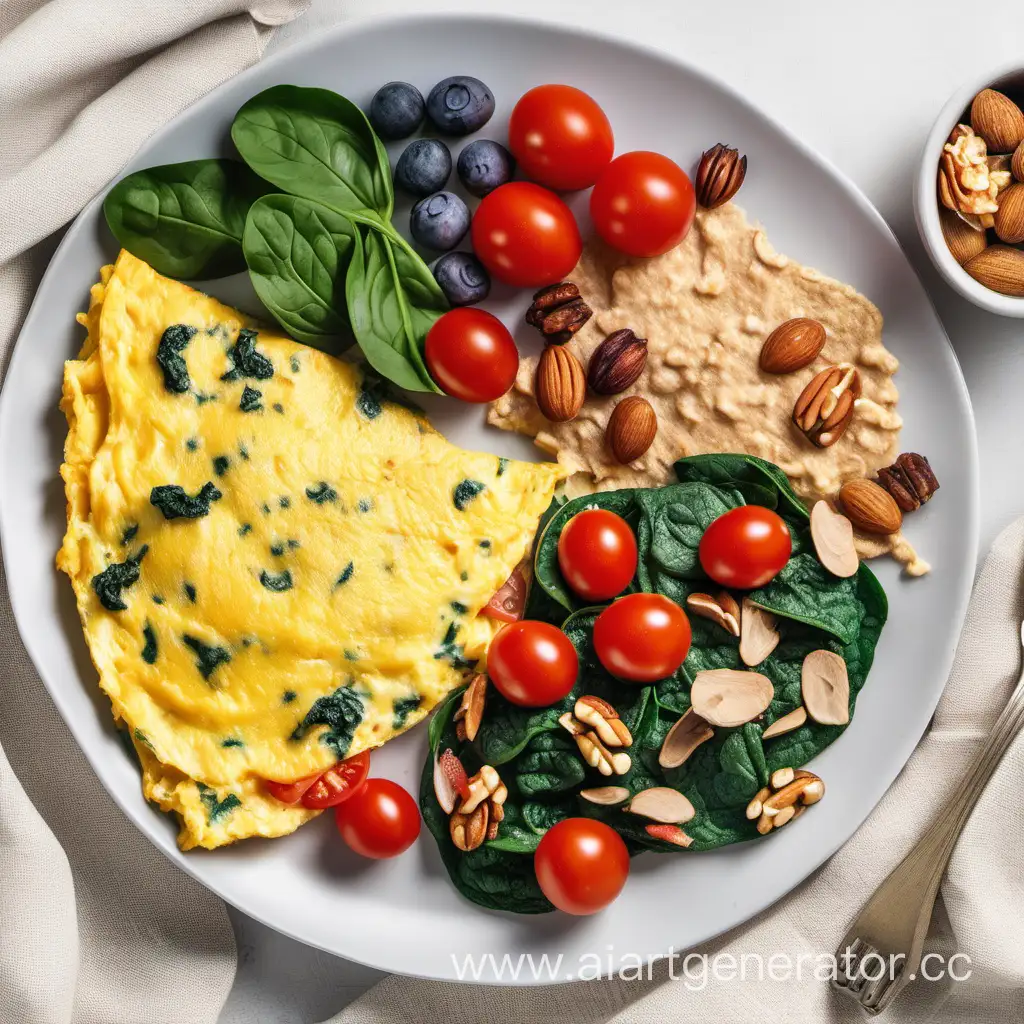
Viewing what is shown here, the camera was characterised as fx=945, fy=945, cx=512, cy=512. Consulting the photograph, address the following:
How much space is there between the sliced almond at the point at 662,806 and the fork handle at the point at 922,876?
2.29ft

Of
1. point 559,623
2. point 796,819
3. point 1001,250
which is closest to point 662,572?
point 559,623

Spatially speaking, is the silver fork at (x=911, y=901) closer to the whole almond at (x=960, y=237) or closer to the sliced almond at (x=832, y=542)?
the sliced almond at (x=832, y=542)

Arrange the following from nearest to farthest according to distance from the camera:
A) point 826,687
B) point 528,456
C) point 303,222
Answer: point 303,222, point 826,687, point 528,456

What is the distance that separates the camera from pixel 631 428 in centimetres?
275

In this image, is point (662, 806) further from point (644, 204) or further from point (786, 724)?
point (644, 204)

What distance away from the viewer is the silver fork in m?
2.80

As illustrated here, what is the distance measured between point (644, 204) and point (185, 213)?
1.29 metres

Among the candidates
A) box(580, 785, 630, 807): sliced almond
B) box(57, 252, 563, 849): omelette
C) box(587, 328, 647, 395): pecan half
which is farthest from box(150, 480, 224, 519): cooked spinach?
box(580, 785, 630, 807): sliced almond

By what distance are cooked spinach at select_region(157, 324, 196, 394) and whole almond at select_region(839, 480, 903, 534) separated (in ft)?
6.34

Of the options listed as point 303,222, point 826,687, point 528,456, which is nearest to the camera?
point 303,222

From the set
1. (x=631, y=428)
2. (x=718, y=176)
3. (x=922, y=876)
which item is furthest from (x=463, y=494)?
(x=922, y=876)

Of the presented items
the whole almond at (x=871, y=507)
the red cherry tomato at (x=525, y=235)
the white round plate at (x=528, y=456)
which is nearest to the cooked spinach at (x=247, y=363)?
the white round plate at (x=528, y=456)

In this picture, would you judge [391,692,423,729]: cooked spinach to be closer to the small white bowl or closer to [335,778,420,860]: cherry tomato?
[335,778,420,860]: cherry tomato

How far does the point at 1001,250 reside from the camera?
268 cm
